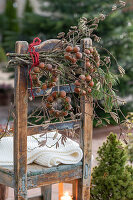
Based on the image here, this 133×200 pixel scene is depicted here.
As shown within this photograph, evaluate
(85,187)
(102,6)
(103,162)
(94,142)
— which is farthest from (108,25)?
(85,187)

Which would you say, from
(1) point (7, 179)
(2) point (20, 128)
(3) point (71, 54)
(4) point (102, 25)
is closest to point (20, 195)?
(1) point (7, 179)

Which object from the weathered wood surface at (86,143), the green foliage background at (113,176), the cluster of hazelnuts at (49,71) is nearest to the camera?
the cluster of hazelnuts at (49,71)

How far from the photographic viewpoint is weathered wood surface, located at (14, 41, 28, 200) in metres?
1.82

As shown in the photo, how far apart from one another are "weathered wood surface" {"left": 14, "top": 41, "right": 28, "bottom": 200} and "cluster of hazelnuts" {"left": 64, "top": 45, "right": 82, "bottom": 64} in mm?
209

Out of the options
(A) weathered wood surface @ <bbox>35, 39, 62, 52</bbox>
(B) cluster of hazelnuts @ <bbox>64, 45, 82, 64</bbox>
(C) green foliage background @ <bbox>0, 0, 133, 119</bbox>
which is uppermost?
(C) green foliage background @ <bbox>0, 0, 133, 119</bbox>

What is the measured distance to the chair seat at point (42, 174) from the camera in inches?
78.1

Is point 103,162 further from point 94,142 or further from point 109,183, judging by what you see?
point 94,142

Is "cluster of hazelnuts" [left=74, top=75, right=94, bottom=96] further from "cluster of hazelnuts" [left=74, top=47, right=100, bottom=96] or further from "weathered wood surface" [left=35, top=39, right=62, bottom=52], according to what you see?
"weathered wood surface" [left=35, top=39, right=62, bottom=52]

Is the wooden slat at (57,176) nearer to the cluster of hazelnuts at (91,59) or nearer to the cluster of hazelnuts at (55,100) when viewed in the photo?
the cluster of hazelnuts at (55,100)

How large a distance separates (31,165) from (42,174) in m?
0.09

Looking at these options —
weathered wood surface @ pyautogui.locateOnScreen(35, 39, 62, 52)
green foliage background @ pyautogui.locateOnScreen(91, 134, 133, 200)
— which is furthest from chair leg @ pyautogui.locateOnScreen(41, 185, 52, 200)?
weathered wood surface @ pyautogui.locateOnScreen(35, 39, 62, 52)

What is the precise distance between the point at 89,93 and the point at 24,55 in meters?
0.38

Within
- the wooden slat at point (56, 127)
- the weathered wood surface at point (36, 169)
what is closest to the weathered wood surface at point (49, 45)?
the wooden slat at point (56, 127)

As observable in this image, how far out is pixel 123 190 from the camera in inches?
105
